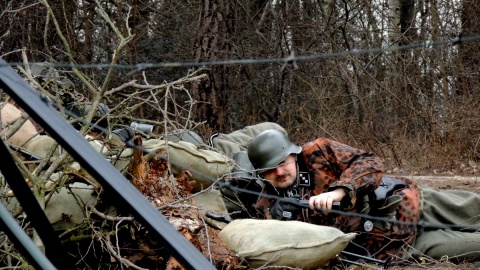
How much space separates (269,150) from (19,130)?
1.55 meters

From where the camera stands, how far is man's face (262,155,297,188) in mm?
4574

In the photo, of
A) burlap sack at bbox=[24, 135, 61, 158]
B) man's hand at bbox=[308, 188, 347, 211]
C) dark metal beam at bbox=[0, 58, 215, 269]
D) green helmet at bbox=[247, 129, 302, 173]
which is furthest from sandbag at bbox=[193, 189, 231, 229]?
dark metal beam at bbox=[0, 58, 215, 269]

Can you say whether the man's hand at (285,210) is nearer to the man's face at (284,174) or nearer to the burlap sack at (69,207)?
the man's face at (284,174)

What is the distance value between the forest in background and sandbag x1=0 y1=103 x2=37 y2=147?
10.6 ft

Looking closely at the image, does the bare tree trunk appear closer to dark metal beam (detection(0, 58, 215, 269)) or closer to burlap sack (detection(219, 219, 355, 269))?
burlap sack (detection(219, 219, 355, 269))

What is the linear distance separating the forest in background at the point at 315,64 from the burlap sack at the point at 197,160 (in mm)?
3695

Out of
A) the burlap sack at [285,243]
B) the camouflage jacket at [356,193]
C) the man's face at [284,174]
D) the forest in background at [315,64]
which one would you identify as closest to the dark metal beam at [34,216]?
the burlap sack at [285,243]

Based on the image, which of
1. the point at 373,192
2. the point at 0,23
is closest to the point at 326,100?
the point at 0,23

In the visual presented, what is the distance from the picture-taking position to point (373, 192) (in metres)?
4.54

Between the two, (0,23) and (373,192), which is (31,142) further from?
(0,23)

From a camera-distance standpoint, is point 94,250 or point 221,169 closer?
point 94,250

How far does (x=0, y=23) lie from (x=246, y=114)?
→ 4.21 meters

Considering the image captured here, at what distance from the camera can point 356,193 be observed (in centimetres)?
436

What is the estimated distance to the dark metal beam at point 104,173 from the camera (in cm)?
142
